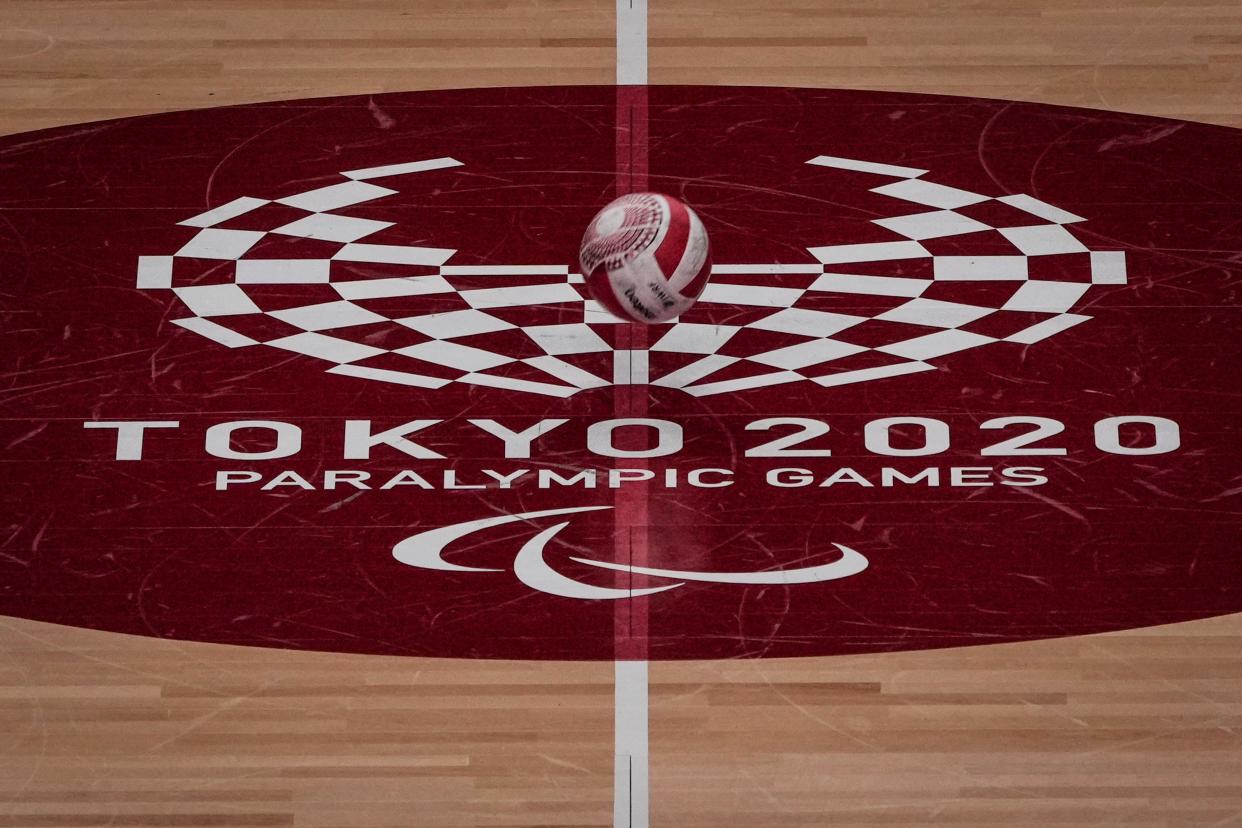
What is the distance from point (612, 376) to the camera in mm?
4609

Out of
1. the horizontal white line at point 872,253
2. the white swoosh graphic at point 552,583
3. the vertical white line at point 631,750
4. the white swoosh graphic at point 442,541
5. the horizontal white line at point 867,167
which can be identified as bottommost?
the vertical white line at point 631,750

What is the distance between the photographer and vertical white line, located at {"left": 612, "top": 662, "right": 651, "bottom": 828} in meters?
3.99

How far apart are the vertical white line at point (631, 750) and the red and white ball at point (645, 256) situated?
109 centimetres

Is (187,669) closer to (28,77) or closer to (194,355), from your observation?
(194,355)

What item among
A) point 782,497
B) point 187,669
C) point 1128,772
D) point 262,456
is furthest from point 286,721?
point 1128,772

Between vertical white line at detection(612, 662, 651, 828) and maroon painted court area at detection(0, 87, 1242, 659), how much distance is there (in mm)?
108

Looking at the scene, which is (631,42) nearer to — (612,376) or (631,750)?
(612,376)

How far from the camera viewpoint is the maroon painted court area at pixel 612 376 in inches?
169

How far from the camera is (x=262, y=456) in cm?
450

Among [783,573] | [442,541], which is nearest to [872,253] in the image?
[783,573]

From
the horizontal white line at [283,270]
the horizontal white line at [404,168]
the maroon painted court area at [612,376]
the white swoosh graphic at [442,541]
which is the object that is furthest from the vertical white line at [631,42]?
the white swoosh graphic at [442,541]

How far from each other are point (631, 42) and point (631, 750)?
2593 mm

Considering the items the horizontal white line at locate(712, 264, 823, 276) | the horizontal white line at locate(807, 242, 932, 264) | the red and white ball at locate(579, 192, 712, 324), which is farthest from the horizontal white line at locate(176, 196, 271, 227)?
the horizontal white line at locate(807, 242, 932, 264)

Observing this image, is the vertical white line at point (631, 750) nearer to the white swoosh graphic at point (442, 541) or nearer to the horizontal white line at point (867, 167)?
the white swoosh graphic at point (442, 541)
